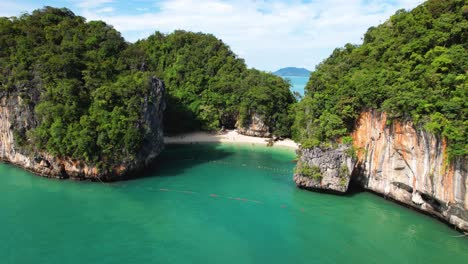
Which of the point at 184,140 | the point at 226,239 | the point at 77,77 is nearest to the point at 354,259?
the point at 226,239

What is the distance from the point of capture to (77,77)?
27.8 m

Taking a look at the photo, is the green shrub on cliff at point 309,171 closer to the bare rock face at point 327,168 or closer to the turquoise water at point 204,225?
the bare rock face at point 327,168

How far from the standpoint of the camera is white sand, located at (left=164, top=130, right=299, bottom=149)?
4216cm

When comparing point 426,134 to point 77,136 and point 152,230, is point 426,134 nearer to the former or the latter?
point 152,230

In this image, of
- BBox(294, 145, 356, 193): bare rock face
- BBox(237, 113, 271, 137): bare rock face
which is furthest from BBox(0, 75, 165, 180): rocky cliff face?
BBox(237, 113, 271, 137): bare rock face

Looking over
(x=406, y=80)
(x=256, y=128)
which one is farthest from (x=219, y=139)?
(x=406, y=80)

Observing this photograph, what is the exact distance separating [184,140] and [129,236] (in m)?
24.8

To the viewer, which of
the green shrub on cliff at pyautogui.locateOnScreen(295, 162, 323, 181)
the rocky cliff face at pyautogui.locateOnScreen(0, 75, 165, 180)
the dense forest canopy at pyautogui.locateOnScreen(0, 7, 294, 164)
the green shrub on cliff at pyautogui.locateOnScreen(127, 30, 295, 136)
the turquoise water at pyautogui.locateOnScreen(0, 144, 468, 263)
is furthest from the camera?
the green shrub on cliff at pyautogui.locateOnScreen(127, 30, 295, 136)

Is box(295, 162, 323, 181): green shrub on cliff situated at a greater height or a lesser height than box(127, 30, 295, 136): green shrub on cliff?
lesser

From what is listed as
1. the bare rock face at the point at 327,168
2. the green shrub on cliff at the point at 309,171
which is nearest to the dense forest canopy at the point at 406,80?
the bare rock face at the point at 327,168

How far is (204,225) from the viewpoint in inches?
781

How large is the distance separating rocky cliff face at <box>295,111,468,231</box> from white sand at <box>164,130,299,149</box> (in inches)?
684

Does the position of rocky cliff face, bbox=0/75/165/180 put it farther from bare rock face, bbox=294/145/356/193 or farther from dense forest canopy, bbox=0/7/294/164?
bare rock face, bbox=294/145/356/193

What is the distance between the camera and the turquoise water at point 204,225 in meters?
16.9
